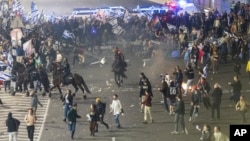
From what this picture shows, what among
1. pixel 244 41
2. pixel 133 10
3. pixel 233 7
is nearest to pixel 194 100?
pixel 244 41

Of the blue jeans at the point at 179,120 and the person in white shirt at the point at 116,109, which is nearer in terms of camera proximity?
the blue jeans at the point at 179,120

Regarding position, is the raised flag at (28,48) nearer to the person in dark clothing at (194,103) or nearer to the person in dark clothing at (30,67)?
the person in dark clothing at (30,67)

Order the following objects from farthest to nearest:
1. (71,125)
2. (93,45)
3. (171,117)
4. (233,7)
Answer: (233,7), (93,45), (171,117), (71,125)

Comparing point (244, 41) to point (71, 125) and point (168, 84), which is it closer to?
point (168, 84)

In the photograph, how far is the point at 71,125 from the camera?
84.5 ft

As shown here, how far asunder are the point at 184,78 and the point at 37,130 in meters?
7.32

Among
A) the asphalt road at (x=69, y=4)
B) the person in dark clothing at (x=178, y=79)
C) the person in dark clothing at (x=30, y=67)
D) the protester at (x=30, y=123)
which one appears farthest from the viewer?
the asphalt road at (x=69, y=4)

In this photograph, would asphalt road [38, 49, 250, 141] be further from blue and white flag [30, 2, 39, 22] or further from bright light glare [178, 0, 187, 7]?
bright light glare [178, 0, 187, 7]

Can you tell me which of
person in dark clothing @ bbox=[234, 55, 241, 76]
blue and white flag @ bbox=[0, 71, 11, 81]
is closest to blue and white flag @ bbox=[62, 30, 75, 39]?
blue and white flag @ bbox=[0, 71, 11, 81]

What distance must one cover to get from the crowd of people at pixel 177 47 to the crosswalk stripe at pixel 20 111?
52 centimetres

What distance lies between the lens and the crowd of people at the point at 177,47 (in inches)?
1034

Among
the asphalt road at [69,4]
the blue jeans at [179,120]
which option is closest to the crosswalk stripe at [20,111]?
the blue jeans at [179,120]

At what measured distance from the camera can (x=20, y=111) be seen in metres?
28.6

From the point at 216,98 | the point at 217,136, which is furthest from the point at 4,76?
the point at 217,136
